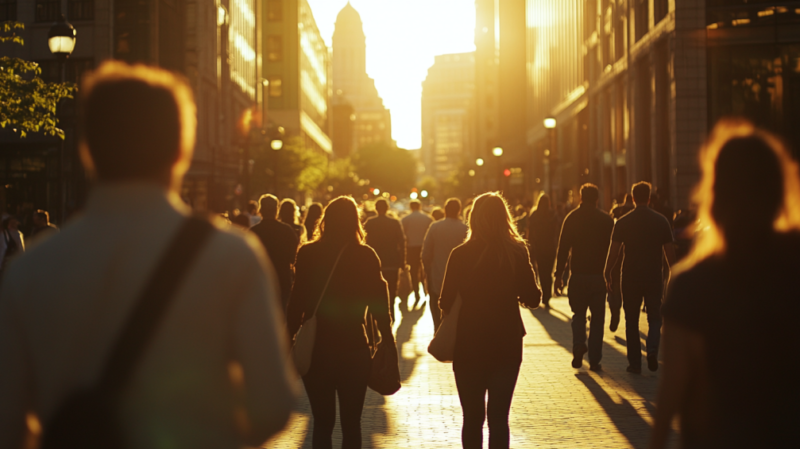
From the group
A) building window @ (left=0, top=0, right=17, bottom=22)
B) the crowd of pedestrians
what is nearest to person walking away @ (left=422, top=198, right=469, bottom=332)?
the crowd of pedestrians

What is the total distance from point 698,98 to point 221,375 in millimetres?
29517

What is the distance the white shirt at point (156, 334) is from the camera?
2.46 m

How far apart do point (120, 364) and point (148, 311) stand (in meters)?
0.14

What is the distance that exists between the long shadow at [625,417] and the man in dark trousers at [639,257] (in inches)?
37.4

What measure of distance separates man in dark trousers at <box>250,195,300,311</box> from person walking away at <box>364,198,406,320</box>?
3.30 meters

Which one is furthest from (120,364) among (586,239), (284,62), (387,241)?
(284,62)

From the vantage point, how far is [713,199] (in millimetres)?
3297

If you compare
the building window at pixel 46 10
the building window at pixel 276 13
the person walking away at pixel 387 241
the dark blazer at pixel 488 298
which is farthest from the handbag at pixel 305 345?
the building window at pixel 276 13

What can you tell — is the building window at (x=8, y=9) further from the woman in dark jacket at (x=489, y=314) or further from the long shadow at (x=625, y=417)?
the woman in dark jacket at (x=489, y=314)

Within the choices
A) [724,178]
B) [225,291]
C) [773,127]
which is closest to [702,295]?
[724,178]

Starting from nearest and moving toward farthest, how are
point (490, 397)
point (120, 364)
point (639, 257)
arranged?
point (120, 364) < point (490, 397) < point (639, 257)

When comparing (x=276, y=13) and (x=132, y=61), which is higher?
(x=276, y=13)

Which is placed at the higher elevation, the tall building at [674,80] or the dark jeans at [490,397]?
the tall building at [674,80]

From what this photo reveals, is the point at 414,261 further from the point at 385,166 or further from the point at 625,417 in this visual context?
the point at 385,166
